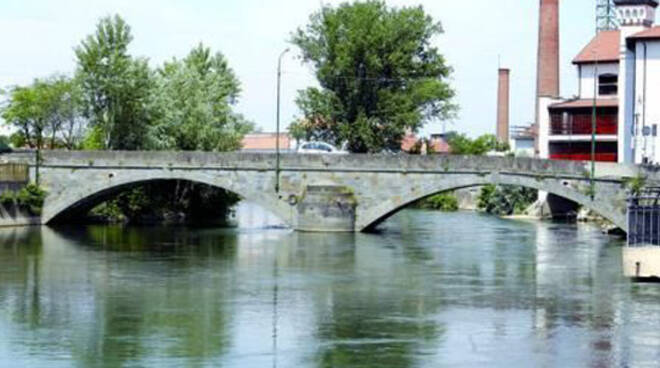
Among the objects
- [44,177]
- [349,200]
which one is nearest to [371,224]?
[349,200]

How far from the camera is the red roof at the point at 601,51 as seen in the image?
291ft

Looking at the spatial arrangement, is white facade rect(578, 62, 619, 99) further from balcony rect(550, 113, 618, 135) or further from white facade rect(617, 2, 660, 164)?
white facade rect(617, 2, 660, 164)

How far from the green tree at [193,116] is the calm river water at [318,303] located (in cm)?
1624

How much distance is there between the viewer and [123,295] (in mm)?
43562

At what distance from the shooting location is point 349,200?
70.0m

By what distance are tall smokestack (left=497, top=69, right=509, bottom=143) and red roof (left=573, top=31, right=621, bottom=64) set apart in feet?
82.2

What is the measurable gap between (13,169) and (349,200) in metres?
17.5

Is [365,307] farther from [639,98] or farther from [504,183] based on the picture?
[639,98]

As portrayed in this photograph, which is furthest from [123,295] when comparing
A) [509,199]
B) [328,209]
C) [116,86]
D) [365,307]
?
[509,199]

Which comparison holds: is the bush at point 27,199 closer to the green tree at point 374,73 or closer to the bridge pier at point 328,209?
the bridge pier at point 328,209

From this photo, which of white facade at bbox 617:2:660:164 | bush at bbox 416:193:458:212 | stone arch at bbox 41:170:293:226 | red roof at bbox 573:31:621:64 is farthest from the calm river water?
bush at bbox 416:193:458:212

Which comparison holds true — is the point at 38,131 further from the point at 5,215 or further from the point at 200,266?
the point at 200,266

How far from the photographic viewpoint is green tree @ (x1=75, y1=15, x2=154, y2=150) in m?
81.0

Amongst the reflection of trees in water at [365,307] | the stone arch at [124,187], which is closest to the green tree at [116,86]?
the stone arch at [124,187]
